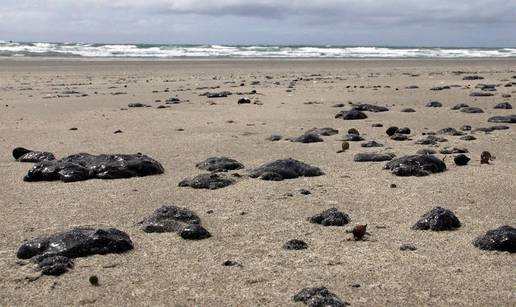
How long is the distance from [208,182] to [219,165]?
1004mm

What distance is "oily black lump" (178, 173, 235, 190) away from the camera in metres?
7.12

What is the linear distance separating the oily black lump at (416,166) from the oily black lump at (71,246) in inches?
142

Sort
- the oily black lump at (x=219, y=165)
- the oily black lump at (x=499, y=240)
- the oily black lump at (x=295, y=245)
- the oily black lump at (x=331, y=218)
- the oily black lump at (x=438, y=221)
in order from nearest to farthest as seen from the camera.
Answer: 1. the oily black lump at (x=499, y=240)
2. the oily black lump at (x=295, y=245)
3. the oily black lump at (x=438, y=221)
4. the oily black lump at (x=331, y=218)
5. the oily black lump at (x=219, y=165)

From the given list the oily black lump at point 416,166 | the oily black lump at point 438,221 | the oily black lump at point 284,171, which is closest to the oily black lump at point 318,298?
the oily black lump at point 438,221

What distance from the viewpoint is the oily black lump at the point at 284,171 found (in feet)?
24.5

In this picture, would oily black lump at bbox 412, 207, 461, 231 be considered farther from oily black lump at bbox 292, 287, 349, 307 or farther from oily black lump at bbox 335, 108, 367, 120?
oily black lump at bbox 335, 108, 367, 120

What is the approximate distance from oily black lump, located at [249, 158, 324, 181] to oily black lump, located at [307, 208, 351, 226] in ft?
5.27

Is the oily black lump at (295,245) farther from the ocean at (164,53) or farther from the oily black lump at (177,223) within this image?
the ocean at (164,53)

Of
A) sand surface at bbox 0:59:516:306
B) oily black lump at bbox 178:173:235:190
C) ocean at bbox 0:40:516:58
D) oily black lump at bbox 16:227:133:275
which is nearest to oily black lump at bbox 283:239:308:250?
sand surface at bbox 0:59:516:306

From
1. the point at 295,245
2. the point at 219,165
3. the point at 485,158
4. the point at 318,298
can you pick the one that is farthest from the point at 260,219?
the point at 485,158

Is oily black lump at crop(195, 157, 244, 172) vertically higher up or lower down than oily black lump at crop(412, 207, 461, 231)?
lower down

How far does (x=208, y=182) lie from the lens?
716 cm

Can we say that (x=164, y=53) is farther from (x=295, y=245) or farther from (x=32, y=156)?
(x=295, y=245)

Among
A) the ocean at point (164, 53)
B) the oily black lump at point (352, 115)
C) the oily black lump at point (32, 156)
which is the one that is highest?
the oily black lump at point (32, 156)
